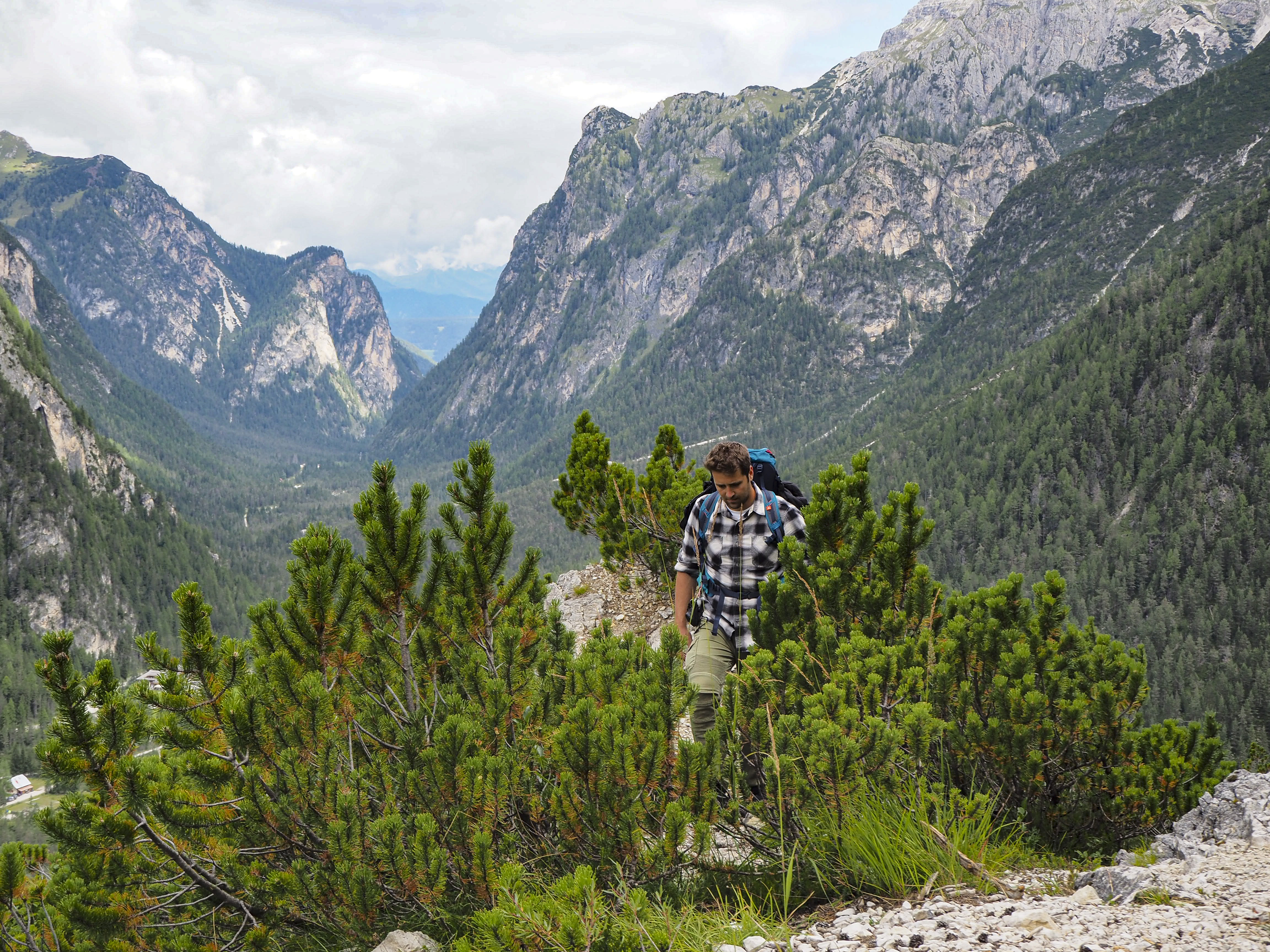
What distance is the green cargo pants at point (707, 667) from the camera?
5.58 m

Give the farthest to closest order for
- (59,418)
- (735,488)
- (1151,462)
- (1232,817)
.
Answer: (59,418) < (1151,462) < (735,488) < (1232,817)

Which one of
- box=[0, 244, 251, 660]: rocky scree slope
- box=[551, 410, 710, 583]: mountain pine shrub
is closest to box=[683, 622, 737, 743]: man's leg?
box=[551, 410, 710, 583]: mountain pine shrub

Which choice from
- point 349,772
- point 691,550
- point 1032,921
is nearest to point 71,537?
point 349,772

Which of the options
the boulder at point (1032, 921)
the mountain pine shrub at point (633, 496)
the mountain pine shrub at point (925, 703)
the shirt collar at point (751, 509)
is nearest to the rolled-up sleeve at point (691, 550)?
the shirt collar at point (751, 509)

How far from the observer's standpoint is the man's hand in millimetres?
5922

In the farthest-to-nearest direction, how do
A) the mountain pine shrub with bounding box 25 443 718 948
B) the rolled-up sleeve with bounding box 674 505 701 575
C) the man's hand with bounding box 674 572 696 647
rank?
1. the rolled-up sleeve with bounding box 674 505 701 575
2. the man's hand with bounding box 674 572 696 647
3. the mountain pine shrub with bounding box 25 443 718 948

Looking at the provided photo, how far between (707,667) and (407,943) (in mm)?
2850

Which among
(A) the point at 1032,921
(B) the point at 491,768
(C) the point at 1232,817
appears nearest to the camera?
(A) the point at 1032,921

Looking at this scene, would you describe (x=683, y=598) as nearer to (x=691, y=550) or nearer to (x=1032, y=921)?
(x=691, y=550)

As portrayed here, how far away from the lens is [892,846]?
12.3 feet

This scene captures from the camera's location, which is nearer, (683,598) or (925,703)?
(925,703)

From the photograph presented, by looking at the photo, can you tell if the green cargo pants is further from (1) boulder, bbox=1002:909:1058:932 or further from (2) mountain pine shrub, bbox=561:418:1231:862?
(1) boulder, bbox=1002:909:1058:932

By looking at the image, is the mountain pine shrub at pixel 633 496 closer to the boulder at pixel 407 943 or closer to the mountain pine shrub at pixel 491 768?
the mountain pine shrub at pixel 491 768

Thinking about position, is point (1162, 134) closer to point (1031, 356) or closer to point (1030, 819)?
point (1031, 356)
